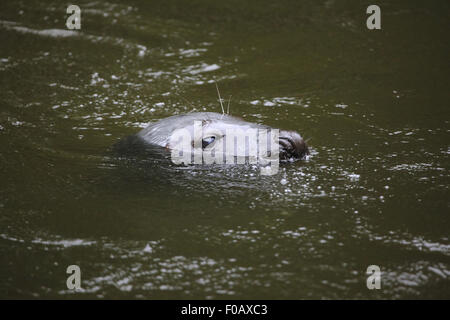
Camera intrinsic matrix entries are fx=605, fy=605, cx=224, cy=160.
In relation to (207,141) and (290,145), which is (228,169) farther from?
(290,145)

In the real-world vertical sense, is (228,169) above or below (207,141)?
below

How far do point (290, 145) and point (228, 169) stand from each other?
495mm

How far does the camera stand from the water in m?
3.49

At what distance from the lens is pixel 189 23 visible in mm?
8031

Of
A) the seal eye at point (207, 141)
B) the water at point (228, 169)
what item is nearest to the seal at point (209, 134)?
the seal eye at point (207, 141)

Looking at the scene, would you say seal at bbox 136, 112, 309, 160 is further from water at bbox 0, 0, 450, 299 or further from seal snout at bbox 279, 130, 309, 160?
water at bbox 0, 0, 450, 299

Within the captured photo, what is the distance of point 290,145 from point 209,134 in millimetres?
611

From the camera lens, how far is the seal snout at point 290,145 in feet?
14.6

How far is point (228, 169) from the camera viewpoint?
4.53 m

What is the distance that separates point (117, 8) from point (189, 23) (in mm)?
1178

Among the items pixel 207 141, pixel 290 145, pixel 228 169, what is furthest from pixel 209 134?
pixel 290 145

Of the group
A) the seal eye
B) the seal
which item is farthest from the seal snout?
the seal eye

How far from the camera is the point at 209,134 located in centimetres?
454

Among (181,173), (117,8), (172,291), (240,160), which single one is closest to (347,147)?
(240,160)
